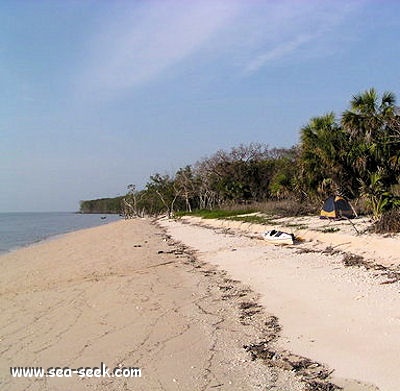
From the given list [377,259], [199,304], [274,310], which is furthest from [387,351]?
[377,259]

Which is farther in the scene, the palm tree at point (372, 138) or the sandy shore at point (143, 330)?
the palm tree at point (372, 138)

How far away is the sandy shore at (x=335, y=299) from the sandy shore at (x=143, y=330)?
16.3 inches

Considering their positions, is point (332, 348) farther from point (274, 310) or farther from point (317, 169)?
point (317, 169)

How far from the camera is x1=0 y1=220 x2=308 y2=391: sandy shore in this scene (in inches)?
177

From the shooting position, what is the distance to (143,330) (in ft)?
19.9

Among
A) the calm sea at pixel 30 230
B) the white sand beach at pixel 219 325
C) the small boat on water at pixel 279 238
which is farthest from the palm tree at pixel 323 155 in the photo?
the calm sea at pixel 30 230

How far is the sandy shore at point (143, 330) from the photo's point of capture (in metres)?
4.50

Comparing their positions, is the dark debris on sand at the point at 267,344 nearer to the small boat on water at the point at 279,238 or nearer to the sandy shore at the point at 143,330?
the sandy shore at the point at 143,330

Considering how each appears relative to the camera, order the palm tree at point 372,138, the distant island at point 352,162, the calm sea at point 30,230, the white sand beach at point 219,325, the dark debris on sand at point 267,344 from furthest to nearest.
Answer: the calm sea at point 30,230 → the palm tree at point 372,138 → the distant island at point 352,162 → the white sand beach at point 219,325 → the dark debris on sand at point 267,344

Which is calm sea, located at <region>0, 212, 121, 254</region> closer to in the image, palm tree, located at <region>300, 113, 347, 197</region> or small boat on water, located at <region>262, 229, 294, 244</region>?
small boat on water, located at <region>262, 229, 294, 244</region>

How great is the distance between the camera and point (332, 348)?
4902mm

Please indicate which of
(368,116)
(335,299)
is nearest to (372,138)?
(368,116)

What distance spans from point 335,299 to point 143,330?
2.84m

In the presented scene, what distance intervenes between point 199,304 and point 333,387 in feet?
12.0
